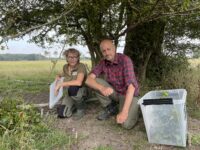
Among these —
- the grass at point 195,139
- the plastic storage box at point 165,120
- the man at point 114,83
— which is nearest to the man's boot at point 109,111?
the man at point 114,83

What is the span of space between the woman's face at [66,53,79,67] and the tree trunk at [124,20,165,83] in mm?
2986

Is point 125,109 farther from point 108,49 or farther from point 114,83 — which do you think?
point 108,49

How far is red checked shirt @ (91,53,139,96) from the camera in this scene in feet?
15.9

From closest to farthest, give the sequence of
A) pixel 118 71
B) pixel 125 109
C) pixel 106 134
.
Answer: pixel 125 109 → pixel 106 134 → pixel 118 71

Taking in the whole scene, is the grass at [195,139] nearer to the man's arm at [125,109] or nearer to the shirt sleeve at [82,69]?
the man's arm at [125,109]

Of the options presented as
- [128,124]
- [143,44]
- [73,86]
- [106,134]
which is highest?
[143,44]

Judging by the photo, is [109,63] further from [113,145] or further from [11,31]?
[11,31]

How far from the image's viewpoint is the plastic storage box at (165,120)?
414 centimetres

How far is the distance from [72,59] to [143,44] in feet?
11.0

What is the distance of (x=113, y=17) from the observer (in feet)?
22.1

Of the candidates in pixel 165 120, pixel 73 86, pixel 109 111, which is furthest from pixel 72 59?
pixel 165 120

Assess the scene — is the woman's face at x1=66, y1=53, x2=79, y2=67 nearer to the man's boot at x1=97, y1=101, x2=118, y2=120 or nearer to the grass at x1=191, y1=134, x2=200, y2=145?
the man's boot at x1=97, y1=101, x2=118, y2=120

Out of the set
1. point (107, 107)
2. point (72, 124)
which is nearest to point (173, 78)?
point (107, 107)

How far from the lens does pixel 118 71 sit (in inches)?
198
